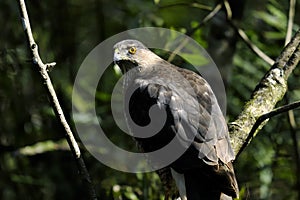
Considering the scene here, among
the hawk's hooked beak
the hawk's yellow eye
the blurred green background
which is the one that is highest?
the hawk's yellow eye

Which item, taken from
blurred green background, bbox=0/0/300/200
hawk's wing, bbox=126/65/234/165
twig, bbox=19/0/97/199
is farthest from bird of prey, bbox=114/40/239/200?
blurred green background, bbox=0/0/300/200

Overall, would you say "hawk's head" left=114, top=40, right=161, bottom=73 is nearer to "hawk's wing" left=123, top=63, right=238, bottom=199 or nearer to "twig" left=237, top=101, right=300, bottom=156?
"hawk's wing" left=123, top=63, right=238, bottom=199

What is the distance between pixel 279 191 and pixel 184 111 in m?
2.89

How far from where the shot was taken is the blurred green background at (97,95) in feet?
21.2

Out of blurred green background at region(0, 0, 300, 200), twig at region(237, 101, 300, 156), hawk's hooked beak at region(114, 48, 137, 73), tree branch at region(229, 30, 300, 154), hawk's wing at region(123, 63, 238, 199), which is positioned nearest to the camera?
twig at region(237, 101, 300, 156)

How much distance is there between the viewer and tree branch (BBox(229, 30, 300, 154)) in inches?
181

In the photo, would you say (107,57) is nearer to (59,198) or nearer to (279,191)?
(59,198)

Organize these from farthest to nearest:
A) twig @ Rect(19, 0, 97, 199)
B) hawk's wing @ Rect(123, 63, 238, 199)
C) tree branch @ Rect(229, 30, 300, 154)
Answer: tree branch @ Rect(229, 30, 300, 154)
hawk's wing @ Rect(123, 63, 238, 199)
twig @ Rect(19, 0, 97, 199)

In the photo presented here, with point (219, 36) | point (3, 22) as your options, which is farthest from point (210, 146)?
point (3, 22)

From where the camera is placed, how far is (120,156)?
6.51m

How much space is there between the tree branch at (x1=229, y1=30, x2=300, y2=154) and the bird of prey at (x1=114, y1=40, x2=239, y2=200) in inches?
5.9

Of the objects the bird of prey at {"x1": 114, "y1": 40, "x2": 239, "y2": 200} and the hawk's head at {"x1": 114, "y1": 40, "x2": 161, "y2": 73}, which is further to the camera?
the hawk's head at {"x1": 114, "y1": 40, "x2": 161, "y2": 73}

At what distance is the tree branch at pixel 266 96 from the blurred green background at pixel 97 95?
1.19m

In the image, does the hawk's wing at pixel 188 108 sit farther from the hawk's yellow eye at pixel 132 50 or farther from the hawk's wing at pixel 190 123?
the hawk's yellow eye at pixel 132 50
